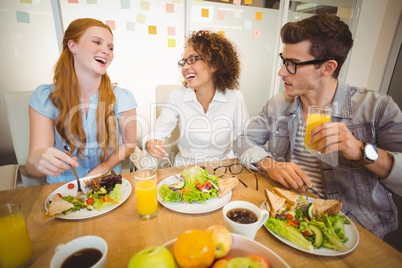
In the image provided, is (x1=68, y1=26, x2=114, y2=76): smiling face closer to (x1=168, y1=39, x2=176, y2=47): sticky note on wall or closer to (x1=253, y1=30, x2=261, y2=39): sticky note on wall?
(x1=168, y1=39, x2=176, y2=47): sticky note on wall

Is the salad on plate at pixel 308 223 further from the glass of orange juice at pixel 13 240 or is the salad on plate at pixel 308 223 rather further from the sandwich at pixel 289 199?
the glass of orange juice at pixel 13 240

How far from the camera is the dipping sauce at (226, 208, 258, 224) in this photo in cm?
74

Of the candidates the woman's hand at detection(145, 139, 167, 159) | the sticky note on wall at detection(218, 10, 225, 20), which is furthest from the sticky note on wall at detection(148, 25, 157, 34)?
the woman's hand at detection(145, 139, 167, 159)

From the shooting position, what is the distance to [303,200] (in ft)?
3.19

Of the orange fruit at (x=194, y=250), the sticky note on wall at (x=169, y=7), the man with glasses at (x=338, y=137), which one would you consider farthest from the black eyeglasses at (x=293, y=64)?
the sticky note on wall at (x=169, y=7)

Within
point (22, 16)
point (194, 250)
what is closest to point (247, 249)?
point (194, 250)

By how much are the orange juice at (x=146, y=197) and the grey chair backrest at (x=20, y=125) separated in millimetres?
1133

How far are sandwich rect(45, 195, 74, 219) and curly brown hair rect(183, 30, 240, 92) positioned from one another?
1446 millimetres

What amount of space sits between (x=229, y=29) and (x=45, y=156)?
2946 mm

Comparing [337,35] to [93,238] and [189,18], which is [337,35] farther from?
[189,18]

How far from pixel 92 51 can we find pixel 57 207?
3.53ft

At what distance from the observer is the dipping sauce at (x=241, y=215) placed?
0.74 metres

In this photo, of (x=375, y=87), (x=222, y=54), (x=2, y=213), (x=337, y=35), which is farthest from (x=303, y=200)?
(x=375, y=87)

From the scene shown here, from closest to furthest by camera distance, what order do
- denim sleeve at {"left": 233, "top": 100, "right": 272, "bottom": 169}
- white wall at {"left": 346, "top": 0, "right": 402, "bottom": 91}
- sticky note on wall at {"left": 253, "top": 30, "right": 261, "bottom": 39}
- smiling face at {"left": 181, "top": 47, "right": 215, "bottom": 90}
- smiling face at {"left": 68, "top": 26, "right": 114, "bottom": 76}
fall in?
1. denim sleeve at {"left": 233, "top": 100, "right": 272, "bottom": 169}
2. smiling face at {"left": 68, "top": 26, "right": 114, "bottom": 76}
3. smiling face at {"left": 181, "top": 47, "right": 215, "bottom": 90}
4. sticky note on wall at {"left": 253, "top": 30, "right": 261, "bottom": 39}
5. white wall at {"left": 346, "top": 0, "right": 402, "bottom": 91}
